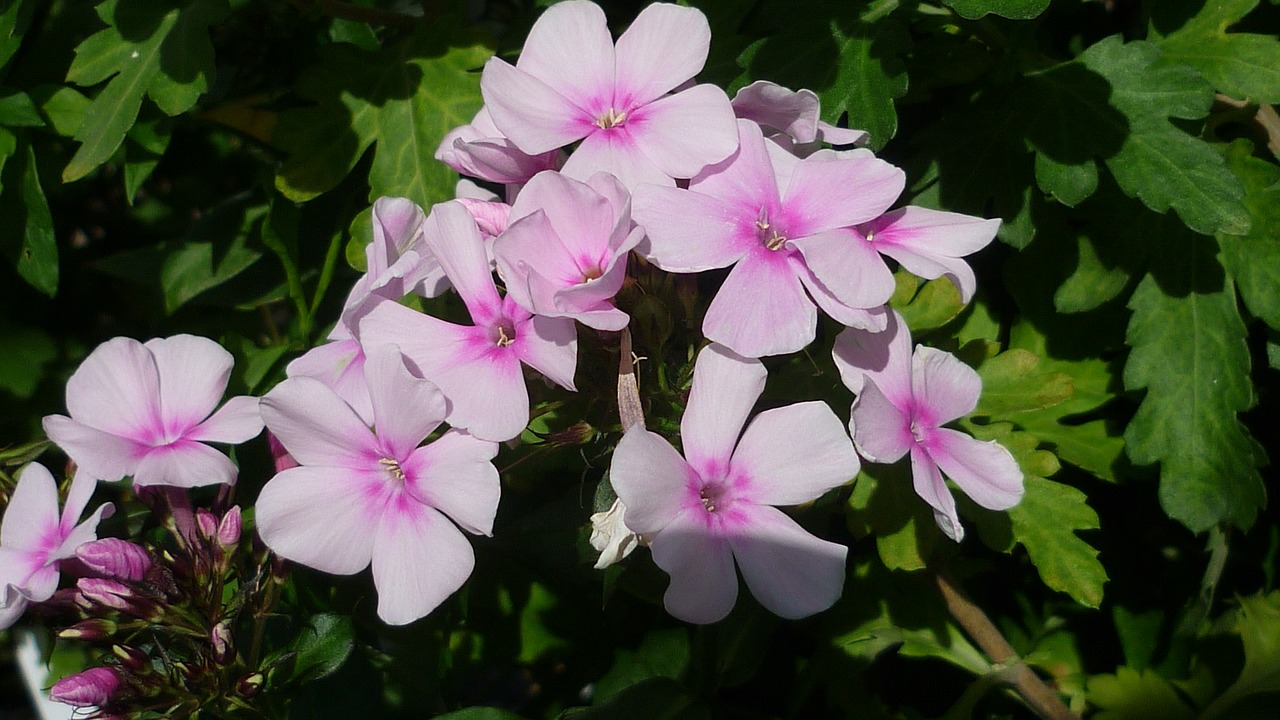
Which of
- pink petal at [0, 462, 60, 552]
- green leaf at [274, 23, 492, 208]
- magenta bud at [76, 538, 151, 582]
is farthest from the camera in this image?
green leaf at [274, 23, 492, 208]

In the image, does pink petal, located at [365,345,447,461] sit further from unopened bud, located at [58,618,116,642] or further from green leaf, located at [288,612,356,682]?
unopened bud, located at [58,618,116,642]

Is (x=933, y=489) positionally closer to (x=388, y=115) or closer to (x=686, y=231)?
(x=686, y=231)

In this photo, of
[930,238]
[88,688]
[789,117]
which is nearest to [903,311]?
[930,238]

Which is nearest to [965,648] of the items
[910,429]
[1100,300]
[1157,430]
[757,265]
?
[1157,430]

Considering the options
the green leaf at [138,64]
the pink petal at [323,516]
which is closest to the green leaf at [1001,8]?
the pink petal at [323,516]

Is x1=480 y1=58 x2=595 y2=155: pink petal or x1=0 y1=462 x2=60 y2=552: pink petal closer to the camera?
x1=480 y1=58 x2=595 y2=155: pink petal

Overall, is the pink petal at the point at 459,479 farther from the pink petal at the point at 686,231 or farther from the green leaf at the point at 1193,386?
the green leaf at the point at 1193,386

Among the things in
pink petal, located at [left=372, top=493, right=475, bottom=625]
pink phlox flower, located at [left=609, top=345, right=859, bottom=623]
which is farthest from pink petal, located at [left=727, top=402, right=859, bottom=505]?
pink petal, located at [left=372, top=493, right=475, bottom=625]
